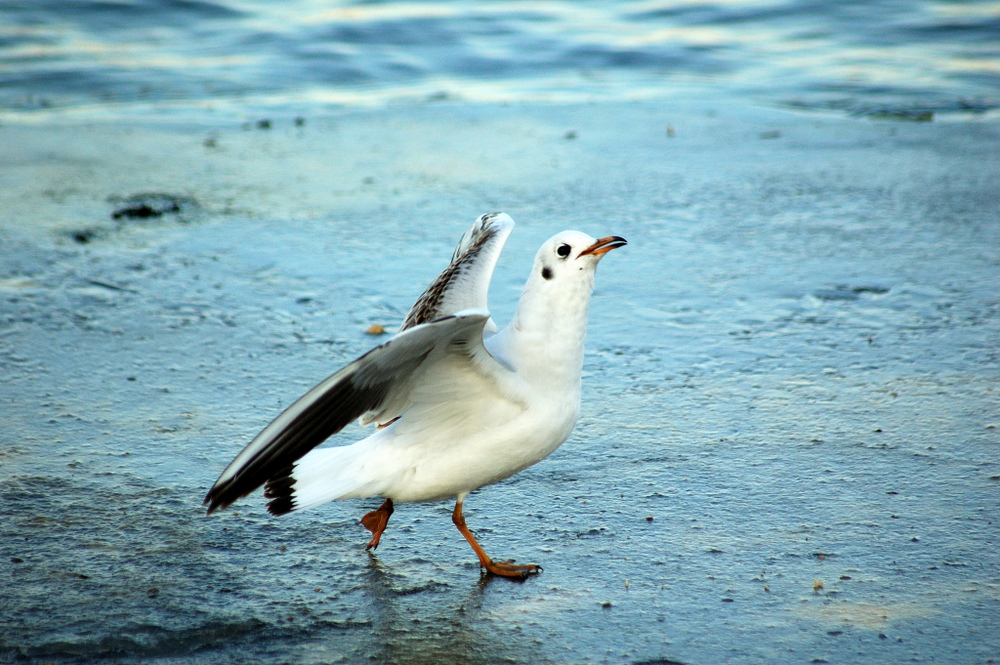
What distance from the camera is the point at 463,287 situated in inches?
175

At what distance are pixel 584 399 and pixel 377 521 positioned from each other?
1422mm

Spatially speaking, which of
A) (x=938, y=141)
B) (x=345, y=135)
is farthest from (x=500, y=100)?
(x=938, y=141)

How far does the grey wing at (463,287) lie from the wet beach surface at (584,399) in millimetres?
710

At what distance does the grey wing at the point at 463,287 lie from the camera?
437 cm

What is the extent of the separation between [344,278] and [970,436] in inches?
135

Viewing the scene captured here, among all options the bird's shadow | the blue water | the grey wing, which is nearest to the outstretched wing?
the bird's shadow

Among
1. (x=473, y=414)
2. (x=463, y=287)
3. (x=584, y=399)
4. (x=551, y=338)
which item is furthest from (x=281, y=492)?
(x=584, y=399)

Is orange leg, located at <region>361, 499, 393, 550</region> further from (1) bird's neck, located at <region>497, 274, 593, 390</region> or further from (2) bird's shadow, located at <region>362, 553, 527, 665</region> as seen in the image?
(1) bird's neck, located at <region>497, 274, 593, 390</region>

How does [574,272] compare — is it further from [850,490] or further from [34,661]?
[34,661]

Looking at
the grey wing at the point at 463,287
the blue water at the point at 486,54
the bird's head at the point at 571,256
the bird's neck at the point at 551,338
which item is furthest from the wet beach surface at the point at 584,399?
the blue water at the point at 486,54

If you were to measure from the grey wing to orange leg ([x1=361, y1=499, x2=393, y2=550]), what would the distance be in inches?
31.4

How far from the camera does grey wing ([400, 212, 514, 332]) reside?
14.3ft

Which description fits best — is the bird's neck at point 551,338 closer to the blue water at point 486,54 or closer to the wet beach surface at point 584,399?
the wet beach surface at point 584,399

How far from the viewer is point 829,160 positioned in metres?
8.72
